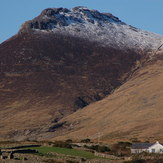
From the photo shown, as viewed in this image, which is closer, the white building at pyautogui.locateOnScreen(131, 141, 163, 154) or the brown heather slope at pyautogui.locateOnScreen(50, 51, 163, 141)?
the white building at pyautogui.locateOnScreen(131, 141, 163, 154)

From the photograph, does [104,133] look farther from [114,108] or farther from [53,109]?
[53,109]

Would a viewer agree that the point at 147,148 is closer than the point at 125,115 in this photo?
Yes

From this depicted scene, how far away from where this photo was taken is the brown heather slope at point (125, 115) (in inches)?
5251

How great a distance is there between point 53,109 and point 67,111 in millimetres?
4488

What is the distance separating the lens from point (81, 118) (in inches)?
6220

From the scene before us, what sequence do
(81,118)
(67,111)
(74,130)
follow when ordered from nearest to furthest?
(74,130) → (81,118) → (67,111)

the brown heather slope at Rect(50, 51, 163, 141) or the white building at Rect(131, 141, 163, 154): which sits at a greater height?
the brown heather slope at Rect(50, 51, 163, 141)

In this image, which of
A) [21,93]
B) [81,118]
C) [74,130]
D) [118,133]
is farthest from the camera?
[21,93]

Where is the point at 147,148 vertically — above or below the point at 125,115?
below

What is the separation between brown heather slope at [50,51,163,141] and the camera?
133m

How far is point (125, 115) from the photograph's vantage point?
151875 millimetres

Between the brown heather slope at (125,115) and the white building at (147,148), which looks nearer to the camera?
the white building at (147,148)

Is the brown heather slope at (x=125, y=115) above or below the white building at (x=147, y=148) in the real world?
above

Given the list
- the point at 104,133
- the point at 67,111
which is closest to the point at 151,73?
the point at 67,111
